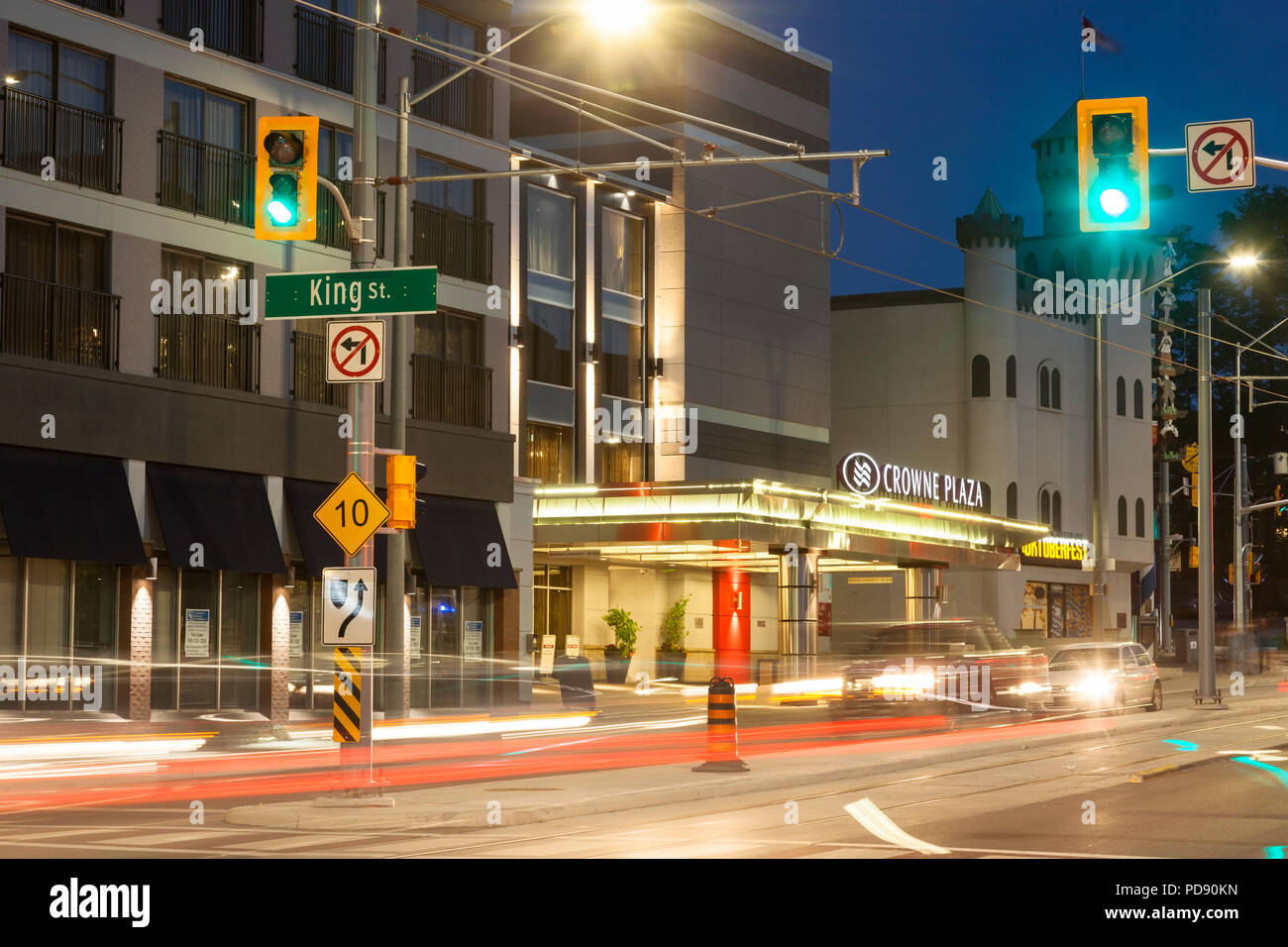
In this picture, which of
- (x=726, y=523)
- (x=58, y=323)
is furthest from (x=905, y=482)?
(x=58, y=323)

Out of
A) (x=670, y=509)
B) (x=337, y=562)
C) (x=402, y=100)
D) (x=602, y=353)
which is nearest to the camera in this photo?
(x=402, y=100)

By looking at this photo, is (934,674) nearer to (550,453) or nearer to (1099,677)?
(1099,677)

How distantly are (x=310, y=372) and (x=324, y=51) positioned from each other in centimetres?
639

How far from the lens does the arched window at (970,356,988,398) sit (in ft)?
214

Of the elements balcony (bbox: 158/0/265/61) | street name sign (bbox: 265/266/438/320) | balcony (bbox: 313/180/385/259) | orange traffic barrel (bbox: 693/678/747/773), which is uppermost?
balcony (bbox: 158/0/265/61)

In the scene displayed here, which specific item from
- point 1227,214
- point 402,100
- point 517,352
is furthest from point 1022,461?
point 402,100

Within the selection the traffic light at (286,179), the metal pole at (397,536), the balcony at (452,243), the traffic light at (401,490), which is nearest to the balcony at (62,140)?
the balcony at (452,243)

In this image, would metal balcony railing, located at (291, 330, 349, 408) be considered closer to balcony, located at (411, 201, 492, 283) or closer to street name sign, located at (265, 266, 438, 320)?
balcony, located at (411, 201, 492, 283)

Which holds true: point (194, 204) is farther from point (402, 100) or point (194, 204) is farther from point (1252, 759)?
point (1252, 759)

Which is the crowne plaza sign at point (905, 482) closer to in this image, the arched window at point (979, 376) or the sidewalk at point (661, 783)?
the arched window at point (979, 376)

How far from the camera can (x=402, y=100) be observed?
20031 millimetres

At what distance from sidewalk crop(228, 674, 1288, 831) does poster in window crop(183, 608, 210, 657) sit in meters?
10.9

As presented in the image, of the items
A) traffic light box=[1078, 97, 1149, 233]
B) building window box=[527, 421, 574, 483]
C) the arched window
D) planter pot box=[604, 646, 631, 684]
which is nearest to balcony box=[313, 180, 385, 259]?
building window box=[527, 421, 574, 483]
